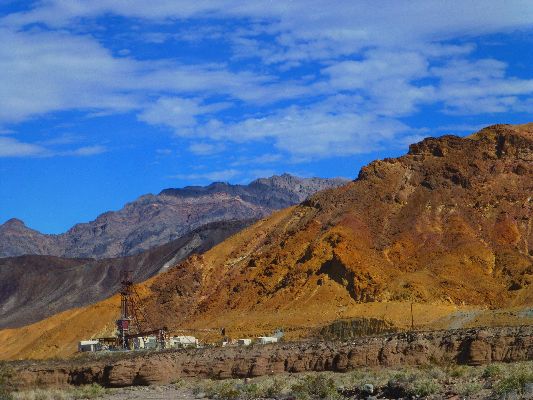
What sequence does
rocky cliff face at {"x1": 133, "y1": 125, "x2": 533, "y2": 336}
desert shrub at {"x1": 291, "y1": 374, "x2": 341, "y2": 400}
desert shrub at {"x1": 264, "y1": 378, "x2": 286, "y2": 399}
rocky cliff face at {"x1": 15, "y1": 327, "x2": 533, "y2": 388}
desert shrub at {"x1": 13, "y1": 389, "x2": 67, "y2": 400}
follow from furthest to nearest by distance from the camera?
rocky cliff face at {"x1": 133, "y1": 125, "x2": 533, "y2": 336}, desert shrub at {"x1": 13, "y1": 389, "x2": 67, "y2": 400}, rocky cliff face at {"x1": 15, "y1": 327, "x2": 533, "y2": 388}, desert shrub at {"x1": 264, "y1": 378, "x2": 286, "y2": 399}, desert shrub at {"x1": 291, "y1": 374, "x2": 341, "y2": 400}

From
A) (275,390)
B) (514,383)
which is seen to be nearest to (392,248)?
(275,390)

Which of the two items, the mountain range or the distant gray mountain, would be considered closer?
the mountain range

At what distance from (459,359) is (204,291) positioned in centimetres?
5744

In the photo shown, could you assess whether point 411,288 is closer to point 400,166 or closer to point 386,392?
point 400,166

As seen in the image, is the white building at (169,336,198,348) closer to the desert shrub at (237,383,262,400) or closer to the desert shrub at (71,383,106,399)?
the desert shrub at (71,383,106,399)

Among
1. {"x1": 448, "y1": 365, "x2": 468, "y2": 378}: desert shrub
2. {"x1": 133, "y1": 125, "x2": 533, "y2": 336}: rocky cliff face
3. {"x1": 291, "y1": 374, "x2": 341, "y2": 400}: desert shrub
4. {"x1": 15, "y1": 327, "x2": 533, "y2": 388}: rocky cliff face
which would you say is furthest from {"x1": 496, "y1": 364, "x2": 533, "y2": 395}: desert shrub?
{"x1": 133, "y1": 125, "x2": 533, "y2": 336}: rocky cliff face

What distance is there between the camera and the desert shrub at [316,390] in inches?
1416

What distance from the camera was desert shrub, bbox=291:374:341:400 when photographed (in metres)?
36.0

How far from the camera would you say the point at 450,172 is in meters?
97.7

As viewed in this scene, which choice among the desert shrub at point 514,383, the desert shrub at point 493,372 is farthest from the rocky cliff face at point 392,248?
the desert shrub at point 514,383

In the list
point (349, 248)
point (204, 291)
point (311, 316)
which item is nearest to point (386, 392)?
point (311, 316)

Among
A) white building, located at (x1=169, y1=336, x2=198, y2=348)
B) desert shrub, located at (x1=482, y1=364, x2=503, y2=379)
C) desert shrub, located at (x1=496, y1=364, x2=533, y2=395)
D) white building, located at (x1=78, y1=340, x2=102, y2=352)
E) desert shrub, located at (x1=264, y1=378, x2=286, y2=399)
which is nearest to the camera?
desert shrub, located at (x1=496, y1=364, x2=533, y2=395)

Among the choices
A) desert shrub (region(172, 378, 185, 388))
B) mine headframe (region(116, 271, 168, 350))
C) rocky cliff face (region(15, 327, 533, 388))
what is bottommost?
desert shrub (region(172, 378, 185, 388))

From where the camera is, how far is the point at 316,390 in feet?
121
